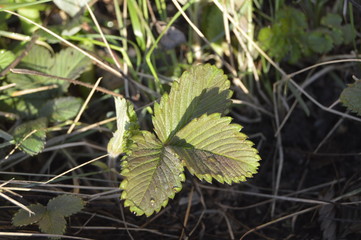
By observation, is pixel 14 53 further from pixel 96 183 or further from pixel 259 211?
pixel 259 211

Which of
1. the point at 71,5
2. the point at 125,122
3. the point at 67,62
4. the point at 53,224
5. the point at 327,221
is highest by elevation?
the point at 71,5

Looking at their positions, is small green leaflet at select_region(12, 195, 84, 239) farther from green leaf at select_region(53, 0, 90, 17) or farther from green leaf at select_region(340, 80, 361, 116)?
green leaf at select_region(340, 80, 361, 116)

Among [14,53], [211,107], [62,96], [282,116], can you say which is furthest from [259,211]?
[14,53]

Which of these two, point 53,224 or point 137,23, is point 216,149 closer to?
point 53,224

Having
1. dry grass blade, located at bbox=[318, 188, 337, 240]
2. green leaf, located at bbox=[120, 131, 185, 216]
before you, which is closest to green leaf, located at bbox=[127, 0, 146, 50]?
green leaf, located at bbox=[120, 131, 185, 216]

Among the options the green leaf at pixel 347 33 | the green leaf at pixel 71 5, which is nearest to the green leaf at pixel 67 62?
the green leaf at pixel 71 5

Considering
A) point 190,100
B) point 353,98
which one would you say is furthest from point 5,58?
point 353,98
